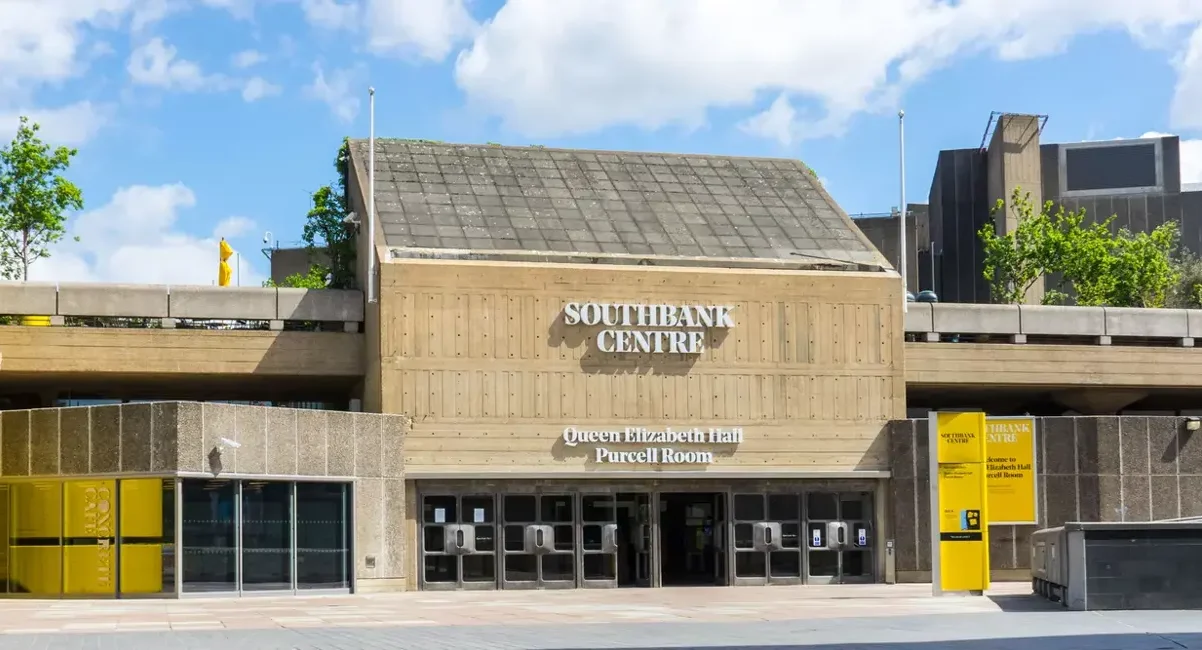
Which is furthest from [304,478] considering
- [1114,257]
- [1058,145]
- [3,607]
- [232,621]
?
[1058,145]

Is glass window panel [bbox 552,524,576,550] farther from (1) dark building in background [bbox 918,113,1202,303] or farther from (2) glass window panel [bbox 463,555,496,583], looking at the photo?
(1) dark building in background [bbox 918,113,1202,303]

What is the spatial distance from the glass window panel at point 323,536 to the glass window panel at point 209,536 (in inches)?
67.1

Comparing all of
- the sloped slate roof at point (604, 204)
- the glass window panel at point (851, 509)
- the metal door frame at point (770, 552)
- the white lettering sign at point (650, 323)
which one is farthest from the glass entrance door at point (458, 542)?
the glass window panel at point (851, 509)

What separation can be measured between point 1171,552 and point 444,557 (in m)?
16.5

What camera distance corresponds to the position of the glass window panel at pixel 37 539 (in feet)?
105

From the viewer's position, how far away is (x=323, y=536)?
33.7m

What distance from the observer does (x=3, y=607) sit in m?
28.1

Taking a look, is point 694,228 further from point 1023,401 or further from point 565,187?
point 1023,401

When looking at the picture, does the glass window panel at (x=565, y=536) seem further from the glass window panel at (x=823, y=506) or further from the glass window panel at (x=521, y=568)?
the glass window panel at (x=823, y=506)

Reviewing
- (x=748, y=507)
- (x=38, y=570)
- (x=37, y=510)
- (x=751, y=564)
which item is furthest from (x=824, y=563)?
(x=37, y=510)

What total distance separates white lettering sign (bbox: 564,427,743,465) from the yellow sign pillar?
7.68 metres

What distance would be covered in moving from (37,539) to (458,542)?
348 inches

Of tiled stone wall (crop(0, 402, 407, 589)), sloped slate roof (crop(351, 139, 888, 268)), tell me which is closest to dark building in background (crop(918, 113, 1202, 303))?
sloped slate roof (crop(351, 139, 888, 268))

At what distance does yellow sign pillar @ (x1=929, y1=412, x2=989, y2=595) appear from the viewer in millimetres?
29891
